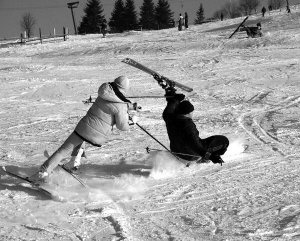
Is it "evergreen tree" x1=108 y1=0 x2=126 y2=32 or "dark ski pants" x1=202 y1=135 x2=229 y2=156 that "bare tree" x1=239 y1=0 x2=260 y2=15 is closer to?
"evergreen tree" x1=108 y1=0 x2=126 y2=32

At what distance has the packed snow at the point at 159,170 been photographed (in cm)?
518

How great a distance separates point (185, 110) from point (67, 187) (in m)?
1.97

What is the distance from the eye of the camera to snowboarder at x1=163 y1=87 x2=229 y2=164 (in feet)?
22.7

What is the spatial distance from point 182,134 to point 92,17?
6667cm

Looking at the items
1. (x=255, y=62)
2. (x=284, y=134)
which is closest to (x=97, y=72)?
(x=255, y=62)

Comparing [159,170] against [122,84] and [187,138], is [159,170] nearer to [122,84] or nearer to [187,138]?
[187,138]

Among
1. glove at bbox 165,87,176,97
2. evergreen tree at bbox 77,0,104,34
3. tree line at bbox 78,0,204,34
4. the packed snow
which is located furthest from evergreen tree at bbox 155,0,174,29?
glove at bbox 165,87,176,97

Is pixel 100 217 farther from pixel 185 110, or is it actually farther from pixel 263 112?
pixel 263 112

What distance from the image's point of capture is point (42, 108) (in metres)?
13.2

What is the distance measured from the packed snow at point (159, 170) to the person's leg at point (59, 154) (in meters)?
0.35

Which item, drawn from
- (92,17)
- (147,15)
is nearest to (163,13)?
(147,15)

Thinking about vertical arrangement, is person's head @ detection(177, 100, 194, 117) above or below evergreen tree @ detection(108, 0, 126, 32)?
below

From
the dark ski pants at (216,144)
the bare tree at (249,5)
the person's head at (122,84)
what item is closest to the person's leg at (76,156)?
the person's head at (122,84)

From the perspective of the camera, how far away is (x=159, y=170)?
7062 millimetres
